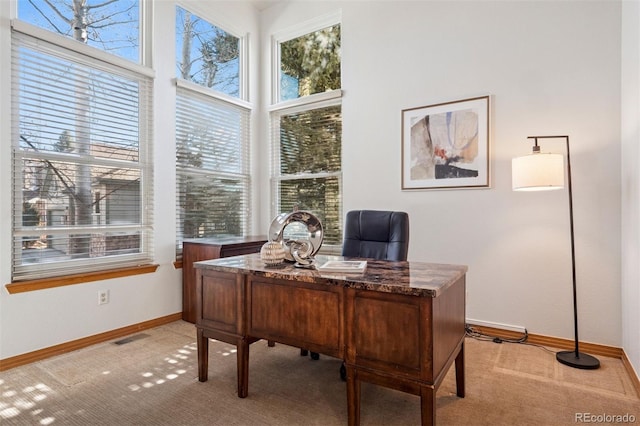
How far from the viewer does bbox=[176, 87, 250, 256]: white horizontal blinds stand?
144 inches

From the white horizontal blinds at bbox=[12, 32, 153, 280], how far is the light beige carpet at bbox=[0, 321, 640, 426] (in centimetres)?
85

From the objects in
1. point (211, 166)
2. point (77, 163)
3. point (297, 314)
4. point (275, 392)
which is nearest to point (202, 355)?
point (275, 392)

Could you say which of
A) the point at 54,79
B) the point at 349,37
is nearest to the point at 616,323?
the point at 349,37

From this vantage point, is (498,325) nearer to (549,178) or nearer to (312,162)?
(549,178)

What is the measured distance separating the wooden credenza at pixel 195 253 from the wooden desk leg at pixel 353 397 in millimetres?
1868

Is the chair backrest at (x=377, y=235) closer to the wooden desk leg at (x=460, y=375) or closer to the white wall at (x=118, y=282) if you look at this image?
the wooden desk leg at (x=460, y=375)

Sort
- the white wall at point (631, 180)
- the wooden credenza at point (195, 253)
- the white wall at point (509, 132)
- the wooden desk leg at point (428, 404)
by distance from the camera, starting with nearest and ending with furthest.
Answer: the wooden desk leg at point (428, 404), the white wall at point (631, 180), the white wall at point (509, 132), the wooden credenza at point (195, 253)

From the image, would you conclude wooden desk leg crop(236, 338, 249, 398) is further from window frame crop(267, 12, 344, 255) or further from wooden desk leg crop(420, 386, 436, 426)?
window frame crop(267, 12, 344, 255)

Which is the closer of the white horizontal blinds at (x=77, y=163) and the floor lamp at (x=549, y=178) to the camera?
the floor lamp at (x=549, y=178)

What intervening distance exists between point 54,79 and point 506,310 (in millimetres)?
4049

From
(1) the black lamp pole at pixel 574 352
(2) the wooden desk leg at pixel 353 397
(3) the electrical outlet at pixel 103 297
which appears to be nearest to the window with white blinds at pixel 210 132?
(3) the electrical outlet at pixel 103 297

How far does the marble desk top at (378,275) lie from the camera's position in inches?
58.1

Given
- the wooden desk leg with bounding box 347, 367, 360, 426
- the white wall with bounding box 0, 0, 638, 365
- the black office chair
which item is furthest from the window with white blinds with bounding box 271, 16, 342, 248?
the wooden desk leg with bounding box 347, 367, 360, 426

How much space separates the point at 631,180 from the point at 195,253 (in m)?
3.44
